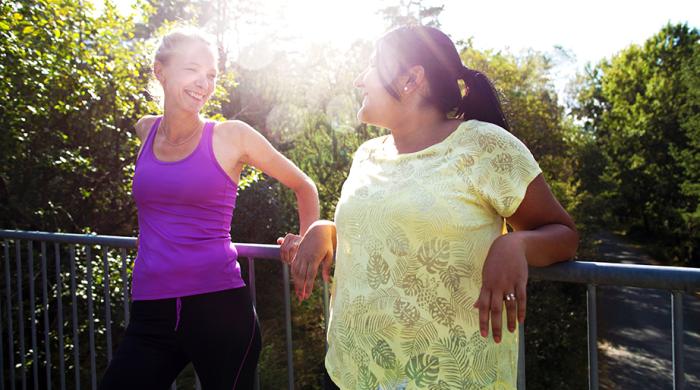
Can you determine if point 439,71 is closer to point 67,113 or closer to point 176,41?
point 176,41

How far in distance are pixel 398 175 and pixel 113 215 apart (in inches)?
231

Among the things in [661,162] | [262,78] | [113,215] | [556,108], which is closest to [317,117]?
[262,78]

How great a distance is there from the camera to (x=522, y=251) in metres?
1.35

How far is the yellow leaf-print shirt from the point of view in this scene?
4.64 feet

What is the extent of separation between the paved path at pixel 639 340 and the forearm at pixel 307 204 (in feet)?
34.9

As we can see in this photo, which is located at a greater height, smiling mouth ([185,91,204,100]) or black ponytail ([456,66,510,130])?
smiling mouth ([185,91,204,100])

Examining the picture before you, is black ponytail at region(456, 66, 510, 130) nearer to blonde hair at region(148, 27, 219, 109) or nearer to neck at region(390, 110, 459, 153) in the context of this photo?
neck at region(390, 110, 459, 153)

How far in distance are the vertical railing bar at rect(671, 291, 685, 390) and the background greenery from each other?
807 millimetres

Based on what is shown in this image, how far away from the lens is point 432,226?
1415 mm

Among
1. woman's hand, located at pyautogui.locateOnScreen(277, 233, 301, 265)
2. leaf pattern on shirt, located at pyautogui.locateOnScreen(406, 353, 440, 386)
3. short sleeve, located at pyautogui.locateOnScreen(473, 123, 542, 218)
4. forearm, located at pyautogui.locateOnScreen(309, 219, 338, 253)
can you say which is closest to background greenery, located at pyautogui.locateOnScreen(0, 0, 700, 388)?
short sleeve, located at pyautogui.locateOnScreen(473, 123, 542, 218)

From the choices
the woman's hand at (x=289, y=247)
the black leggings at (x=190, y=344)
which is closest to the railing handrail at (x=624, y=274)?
the woman's hand at (x=289, y=247)

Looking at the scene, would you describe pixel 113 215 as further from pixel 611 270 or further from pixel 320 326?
pixel 611 270

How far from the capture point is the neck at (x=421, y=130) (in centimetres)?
160

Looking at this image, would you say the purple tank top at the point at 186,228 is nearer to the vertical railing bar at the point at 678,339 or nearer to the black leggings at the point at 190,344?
the black leggings at the point at 190,344
